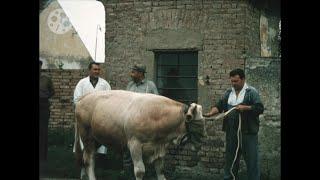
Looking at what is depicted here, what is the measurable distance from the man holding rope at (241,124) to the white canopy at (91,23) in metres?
1.97

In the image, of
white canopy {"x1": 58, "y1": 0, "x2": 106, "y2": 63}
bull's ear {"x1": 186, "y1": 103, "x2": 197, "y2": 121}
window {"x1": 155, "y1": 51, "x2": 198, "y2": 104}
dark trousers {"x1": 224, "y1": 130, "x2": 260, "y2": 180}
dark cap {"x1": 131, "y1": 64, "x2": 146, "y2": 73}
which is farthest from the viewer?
white canopy {"x1": 58, "y1": 0, "x2": 106, "y2": 63}

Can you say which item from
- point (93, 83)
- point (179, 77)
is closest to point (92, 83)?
point (93, 83)

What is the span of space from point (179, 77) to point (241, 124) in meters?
1.10

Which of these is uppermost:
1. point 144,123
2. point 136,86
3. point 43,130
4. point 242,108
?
point 136,86

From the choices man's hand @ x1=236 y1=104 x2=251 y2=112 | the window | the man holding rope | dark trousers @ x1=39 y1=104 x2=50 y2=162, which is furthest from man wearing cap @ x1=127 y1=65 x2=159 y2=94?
dark trousers @ x1=39 y1=104 x2=50 y2=162

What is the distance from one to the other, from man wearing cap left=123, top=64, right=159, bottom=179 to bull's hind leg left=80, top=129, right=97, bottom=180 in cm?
52

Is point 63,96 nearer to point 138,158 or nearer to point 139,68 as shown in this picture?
point 139,68

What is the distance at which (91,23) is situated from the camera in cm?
877

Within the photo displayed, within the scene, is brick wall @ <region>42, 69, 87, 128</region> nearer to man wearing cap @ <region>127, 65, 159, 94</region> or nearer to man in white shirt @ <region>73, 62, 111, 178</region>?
man in white shirt @ <region>73, 62, 111, 178</region>

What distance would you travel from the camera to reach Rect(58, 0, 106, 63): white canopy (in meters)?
8.74
